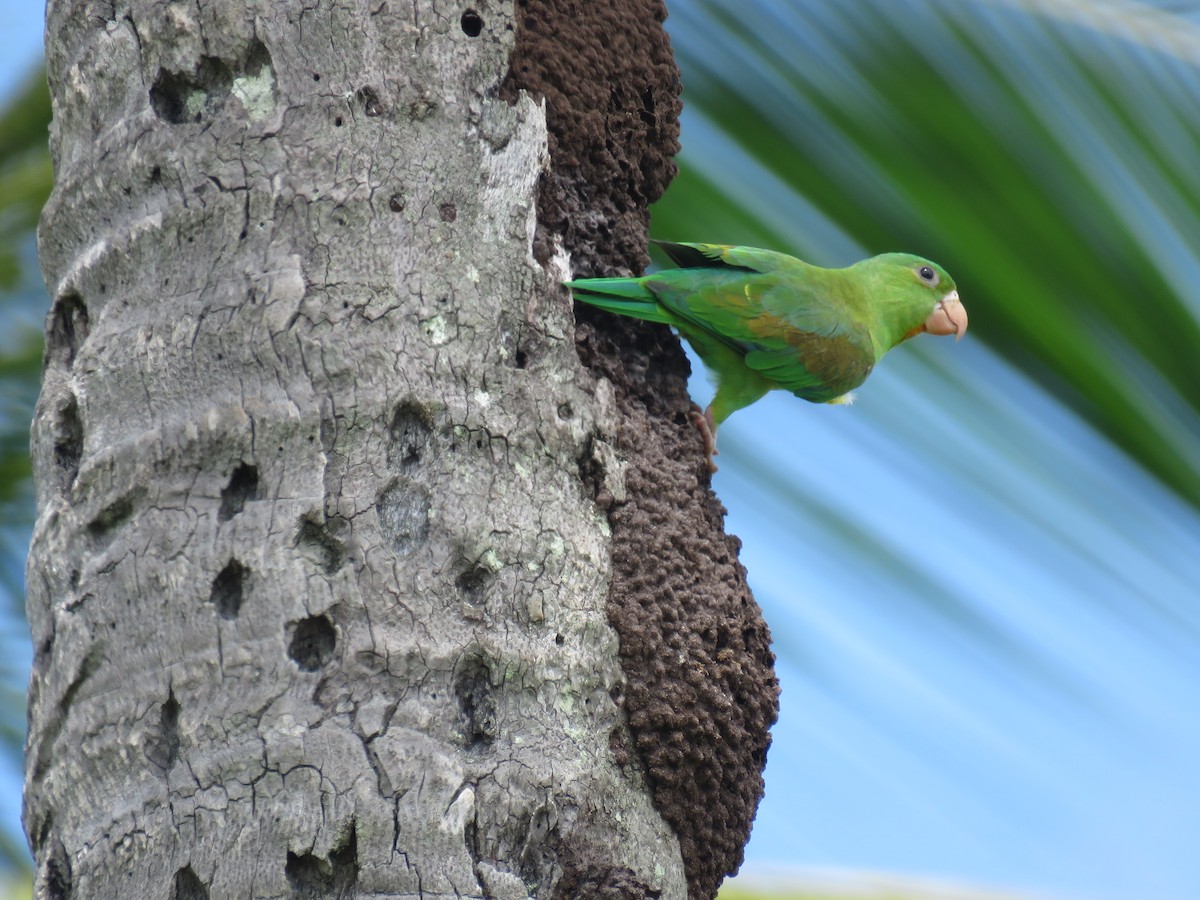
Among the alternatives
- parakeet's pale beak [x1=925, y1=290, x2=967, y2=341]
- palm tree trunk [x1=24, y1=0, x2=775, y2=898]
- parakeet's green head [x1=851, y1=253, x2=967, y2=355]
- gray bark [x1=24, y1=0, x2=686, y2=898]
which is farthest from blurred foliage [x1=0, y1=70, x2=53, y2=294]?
parakeet's pale beak [x1=925, y1=290, x2=967, y2=341]

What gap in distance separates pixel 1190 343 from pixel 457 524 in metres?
2.57

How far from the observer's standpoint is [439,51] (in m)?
2.81

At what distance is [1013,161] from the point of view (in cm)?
409

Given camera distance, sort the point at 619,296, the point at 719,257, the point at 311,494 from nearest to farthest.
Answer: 1. the point at 311,494
2. the point at 619,296
3. the point at 719,257

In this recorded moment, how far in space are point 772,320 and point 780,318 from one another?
1.7 inches

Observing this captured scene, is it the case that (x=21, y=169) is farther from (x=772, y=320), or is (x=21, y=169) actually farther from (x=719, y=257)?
(x=772, y=320)

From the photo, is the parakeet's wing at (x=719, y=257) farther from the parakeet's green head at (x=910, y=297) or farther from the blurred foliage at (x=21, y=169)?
the blurred foliage at (x=21, y=169)

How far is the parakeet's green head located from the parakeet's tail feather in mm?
1689

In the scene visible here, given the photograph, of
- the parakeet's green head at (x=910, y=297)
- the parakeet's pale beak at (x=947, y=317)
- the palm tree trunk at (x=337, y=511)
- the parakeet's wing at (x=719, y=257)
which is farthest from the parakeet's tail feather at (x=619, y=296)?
the parakeet's pale beak at (x=947, y=317)

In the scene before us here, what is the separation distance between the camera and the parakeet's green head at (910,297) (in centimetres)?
474

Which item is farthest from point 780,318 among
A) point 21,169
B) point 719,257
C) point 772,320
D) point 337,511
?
point 21,169

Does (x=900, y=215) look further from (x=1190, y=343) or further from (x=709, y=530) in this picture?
(x=709, y=530)

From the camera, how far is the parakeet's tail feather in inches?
118

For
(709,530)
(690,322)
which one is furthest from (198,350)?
(690,322)
